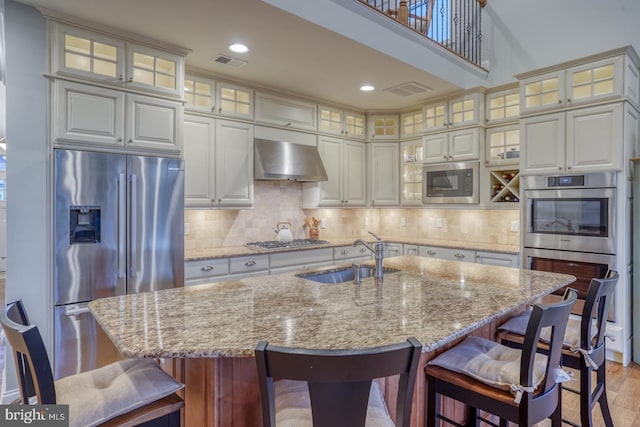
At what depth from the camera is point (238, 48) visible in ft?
10.2

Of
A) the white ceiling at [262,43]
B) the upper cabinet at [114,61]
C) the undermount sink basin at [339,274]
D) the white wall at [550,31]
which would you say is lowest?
the undermount sink basin at [339,274]

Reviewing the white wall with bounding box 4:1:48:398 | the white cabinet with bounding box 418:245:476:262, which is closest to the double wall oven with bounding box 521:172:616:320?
the white cabinet with bounding box 418:245:476:262

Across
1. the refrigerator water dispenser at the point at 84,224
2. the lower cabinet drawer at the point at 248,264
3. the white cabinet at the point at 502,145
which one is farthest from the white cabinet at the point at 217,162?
Answer: the white cabinet at the point at 502,145

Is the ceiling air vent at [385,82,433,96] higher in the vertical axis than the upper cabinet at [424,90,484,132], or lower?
higher

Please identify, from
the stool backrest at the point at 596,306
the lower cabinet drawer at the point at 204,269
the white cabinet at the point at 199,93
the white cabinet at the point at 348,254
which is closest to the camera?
the stool backrest at the point at 596,306

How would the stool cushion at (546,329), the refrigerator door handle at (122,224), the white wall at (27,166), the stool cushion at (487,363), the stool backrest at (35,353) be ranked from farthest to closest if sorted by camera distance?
the refrigerator door handle at (122,224) → the white wall at (27,166) → the stool cushion at (546,329) → the stool cushion at (487,363) → the stool backrest at (35,353)

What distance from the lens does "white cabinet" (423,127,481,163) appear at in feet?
14.1

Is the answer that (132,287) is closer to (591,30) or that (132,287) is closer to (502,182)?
(502,182)

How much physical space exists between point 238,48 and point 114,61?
950 millimetres

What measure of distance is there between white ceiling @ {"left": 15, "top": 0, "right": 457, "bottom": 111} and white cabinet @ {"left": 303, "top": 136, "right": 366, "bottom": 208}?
715 millimetres

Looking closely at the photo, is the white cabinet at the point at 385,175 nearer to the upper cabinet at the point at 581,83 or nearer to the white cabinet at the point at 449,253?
the white cabinet at the point at 449,253

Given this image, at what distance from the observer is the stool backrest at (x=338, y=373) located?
0.89 metres

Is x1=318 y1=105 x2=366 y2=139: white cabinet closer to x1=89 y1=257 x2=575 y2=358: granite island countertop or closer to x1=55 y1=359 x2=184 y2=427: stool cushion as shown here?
x1=89 y1=257 x2=575 y2=358: granite island countertop

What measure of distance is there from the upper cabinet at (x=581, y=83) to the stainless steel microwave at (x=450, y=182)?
2.92 ft
